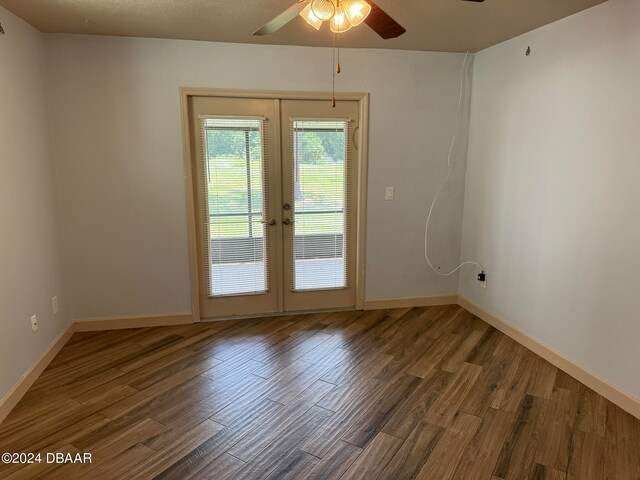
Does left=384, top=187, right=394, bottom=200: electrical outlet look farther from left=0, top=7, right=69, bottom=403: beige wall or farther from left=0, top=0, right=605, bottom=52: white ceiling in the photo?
left=0, top=7, right=69, bottom=403: beige wall

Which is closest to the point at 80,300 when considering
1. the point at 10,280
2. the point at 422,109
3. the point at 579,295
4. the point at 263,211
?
the point at 10,280

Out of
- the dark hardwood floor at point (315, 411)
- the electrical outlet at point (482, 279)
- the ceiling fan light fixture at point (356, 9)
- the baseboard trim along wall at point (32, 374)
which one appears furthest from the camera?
the electrical outlet at point (482, 279)

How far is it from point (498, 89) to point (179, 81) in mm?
2718

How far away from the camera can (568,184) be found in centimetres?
298

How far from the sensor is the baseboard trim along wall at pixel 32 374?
2529 mm

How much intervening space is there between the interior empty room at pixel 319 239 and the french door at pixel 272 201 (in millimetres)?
20

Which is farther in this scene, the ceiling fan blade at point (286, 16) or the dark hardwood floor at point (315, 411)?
the dark hardwood floor at point (315, 411)

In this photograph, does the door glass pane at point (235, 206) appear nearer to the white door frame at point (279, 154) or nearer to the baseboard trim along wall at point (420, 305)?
the white door frame at point (279, 154)

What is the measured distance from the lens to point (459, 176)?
166 inches

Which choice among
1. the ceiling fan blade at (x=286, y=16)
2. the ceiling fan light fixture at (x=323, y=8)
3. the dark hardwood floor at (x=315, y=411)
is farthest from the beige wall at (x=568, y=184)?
the ceiling fan blade at (x=286, y=16)

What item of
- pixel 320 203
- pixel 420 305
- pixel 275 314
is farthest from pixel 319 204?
pixel 420 305

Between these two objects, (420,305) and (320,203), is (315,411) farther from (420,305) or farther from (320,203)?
(420,305)

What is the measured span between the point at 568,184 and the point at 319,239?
2088 millimetres

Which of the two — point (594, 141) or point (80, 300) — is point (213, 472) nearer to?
point (80, 300)
